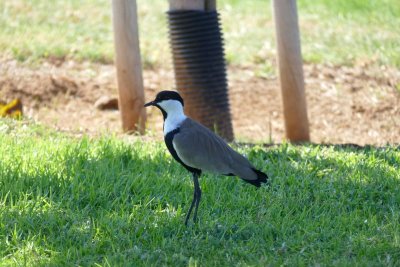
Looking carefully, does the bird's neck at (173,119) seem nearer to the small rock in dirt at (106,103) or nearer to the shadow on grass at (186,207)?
the shadow on grass at (186,207)

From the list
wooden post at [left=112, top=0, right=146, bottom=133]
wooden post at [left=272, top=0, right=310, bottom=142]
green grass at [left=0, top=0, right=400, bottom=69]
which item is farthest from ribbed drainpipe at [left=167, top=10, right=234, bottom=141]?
green grass at [left=0, top=0, right=400, bottom=69]

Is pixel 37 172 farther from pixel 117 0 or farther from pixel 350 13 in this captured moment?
pixel 350 13

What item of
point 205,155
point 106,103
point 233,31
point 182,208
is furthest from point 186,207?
point 233,31

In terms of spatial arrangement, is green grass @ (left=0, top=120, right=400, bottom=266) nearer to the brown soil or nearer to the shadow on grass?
the shadow on grass

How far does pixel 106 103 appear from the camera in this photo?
8328 mm

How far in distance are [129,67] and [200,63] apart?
608mm

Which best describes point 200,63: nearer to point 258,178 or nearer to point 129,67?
point 129,67

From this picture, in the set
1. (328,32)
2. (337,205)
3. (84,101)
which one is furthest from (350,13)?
(337,205)

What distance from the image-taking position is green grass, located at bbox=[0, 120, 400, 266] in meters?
4.48

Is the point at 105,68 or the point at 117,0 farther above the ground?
the point at 117,0

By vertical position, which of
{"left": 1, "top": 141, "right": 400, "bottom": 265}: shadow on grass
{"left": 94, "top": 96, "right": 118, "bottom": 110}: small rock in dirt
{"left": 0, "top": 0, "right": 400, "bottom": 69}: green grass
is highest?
{"left": 0, "top": 0, "right": 400, "bottom": 69}: green grass

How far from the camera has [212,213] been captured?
5.14 metres

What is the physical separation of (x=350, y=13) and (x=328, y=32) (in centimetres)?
76

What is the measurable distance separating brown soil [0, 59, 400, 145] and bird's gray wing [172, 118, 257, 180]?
2.49 metres
